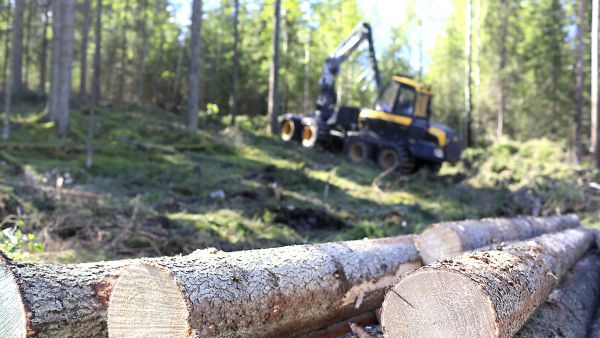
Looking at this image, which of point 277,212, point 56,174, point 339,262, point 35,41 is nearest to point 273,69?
point 56,174

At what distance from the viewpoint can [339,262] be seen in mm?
3559

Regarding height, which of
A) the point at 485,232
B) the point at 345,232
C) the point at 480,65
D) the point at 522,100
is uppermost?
the point at 480,65

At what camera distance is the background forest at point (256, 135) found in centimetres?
840

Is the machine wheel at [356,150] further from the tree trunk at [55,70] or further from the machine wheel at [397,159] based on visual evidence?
the tree trunk at [55,70]

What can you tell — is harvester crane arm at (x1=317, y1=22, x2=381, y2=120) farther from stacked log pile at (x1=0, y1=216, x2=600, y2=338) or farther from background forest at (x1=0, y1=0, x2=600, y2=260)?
stacked log pile at (x1=0, y1=216, x2=600, y2=338)

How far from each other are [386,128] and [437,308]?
48.7ft

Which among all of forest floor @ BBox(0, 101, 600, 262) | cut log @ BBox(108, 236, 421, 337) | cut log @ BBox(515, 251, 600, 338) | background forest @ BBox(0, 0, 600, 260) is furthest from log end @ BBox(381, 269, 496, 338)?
forest floor @ BBox(0, 101, 600, 262)

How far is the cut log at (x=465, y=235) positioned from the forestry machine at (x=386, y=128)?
9.41 metres

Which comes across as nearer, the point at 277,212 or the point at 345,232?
the point at 345,232

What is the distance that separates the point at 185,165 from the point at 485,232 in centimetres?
985

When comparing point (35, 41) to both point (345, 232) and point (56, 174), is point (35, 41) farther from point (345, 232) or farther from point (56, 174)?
point (345, 232)

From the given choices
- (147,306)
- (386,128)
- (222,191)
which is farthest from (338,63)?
(147,306)

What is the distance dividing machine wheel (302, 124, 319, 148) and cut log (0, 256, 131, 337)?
16.3 meters

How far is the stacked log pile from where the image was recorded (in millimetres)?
2494
